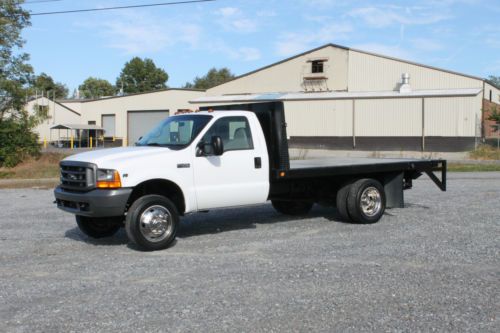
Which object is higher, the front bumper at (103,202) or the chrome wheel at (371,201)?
the front bumper at (103,202)

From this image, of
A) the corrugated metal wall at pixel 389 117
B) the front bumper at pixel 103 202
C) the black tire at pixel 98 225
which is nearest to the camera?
the front bumper at pixel 103 202

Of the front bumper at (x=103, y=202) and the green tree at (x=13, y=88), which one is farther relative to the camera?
the green tree at (x=13, y=88)

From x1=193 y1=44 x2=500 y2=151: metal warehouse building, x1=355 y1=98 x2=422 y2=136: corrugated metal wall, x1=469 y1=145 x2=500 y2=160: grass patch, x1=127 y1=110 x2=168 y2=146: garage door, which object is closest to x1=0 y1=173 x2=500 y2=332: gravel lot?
x1=469 y1=145 x2=500 y2=160: grass patch

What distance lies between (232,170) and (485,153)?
28.7 metres

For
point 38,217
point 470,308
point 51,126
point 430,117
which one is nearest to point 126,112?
point 51,126

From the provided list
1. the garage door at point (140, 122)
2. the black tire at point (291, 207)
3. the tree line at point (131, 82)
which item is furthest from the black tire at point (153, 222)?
the tree line at point (131, 82)

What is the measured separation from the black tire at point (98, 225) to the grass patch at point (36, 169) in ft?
61.0

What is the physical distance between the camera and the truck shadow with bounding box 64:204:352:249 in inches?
389

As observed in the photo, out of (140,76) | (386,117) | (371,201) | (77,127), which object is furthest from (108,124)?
(140,76)

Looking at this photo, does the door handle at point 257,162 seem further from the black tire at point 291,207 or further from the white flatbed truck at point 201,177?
the black tire at point 291,207

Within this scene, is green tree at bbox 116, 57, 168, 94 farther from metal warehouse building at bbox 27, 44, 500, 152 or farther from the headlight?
the headlight

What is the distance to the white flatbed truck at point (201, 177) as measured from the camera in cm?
831

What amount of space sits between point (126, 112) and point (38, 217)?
4461 cm

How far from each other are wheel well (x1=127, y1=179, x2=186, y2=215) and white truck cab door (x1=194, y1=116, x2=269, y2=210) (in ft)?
0.95
